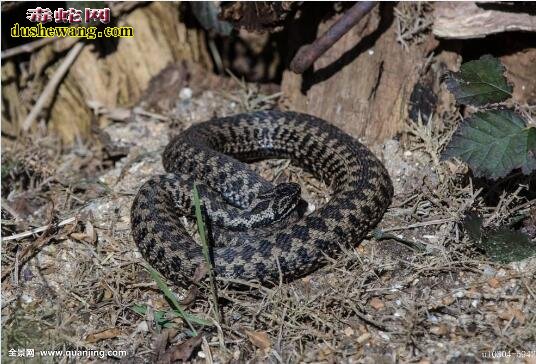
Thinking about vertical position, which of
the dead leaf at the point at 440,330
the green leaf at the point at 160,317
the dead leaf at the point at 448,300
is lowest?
the green leaf at the point at 160,317

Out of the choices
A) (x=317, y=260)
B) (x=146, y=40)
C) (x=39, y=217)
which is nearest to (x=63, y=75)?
(x=146, y=40)

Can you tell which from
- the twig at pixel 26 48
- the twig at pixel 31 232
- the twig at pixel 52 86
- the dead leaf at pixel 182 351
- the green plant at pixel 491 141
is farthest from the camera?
the twig at pixel 52 86

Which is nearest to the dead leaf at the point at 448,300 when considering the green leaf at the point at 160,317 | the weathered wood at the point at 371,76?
the green leaf at the point at 160,317

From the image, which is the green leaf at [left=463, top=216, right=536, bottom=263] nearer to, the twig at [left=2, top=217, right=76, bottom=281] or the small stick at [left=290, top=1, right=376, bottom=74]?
the small stick at [left=290, top=1, right=376, bottom=74]

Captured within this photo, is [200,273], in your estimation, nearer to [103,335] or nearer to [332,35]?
[103,335]

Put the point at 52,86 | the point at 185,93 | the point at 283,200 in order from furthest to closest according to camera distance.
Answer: the point at 185,93 < the point at 52,86 < the point at 283,200

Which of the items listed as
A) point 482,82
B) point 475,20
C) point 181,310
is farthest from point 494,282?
point 475,20

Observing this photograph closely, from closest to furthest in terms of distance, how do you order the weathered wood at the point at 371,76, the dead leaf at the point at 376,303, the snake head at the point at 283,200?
the dead leaf at the point at 376,303 < the snake head at the point at 283,200 < the weathered wood at the point at 371,76

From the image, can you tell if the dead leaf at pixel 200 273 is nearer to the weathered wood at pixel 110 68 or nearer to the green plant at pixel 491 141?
the green plant at pixel 491 141
